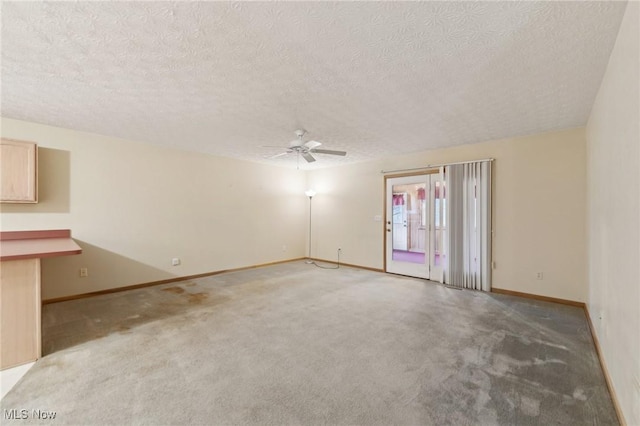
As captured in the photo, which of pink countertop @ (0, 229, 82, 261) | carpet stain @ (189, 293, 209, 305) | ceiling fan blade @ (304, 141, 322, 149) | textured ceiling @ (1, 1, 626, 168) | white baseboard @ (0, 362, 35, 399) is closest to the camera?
textured ceiling @ (1, 1, 626, 168)

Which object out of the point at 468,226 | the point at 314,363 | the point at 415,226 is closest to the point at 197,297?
the point at 314,363

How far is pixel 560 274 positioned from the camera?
3.92 m

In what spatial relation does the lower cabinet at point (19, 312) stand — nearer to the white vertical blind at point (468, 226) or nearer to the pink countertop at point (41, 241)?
the pink countertop at point (41, 241)

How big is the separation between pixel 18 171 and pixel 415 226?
242 inches

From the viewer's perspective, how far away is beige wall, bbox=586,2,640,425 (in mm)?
1496

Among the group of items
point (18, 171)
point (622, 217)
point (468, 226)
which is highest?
point (18, 171)

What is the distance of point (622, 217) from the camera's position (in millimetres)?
1786

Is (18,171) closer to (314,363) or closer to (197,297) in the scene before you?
(197,297)

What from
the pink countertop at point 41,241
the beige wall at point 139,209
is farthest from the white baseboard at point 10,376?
the beige wall at point 139,209

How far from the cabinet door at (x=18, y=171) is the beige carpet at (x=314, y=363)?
1.52 meters

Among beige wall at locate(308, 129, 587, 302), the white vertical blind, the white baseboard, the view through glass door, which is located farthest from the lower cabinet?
beige wall at locate(308, 129, 587, 302)

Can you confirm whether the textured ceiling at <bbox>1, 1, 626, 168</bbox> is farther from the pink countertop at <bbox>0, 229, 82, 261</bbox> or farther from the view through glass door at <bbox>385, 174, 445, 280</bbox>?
the view through glass door at <bbox>385, 174, 445, 280</bbox>

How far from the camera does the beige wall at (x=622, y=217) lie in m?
1.50

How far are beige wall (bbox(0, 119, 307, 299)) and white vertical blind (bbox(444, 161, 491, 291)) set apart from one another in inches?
155
